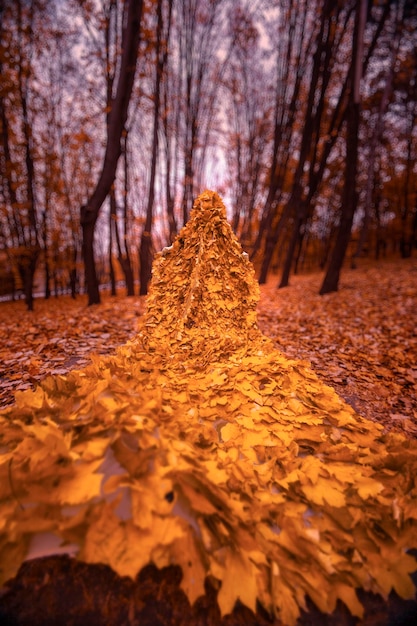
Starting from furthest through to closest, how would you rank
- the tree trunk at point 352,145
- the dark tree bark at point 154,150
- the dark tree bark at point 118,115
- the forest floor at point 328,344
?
1. the dark tree bark at point 154,150
2. the tree trunk at point 352,145
3. the dark tree bark at point 118,115
4. the forest floor at point 328,344

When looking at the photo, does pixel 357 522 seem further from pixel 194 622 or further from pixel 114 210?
pixel 114 210

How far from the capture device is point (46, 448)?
1121 mm

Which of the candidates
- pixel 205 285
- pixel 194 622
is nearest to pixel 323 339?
pixel 205 285

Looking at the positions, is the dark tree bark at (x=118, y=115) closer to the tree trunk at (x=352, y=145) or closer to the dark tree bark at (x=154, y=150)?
the dark tree bark at (x=154, y=150)

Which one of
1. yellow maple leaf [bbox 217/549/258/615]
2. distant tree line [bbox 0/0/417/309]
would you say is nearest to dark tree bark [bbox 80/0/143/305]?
distant tree line [bbox 0/0/417/309]

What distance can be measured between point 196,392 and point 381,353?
3.02 metres

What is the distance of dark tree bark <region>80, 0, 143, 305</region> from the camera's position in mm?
4828

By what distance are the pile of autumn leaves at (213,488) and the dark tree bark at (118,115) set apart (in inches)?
211

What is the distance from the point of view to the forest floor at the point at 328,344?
269 centimetres

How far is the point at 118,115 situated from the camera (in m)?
5.28

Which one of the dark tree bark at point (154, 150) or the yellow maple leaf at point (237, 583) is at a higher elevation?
the dark tree bark at point (154, 150)

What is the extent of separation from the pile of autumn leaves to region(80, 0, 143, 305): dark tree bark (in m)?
5.35

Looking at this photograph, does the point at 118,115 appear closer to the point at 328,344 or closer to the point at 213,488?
the point at 328,344

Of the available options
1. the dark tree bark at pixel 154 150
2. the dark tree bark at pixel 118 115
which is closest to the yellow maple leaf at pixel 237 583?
the dark tree bark at pixel 118 115
